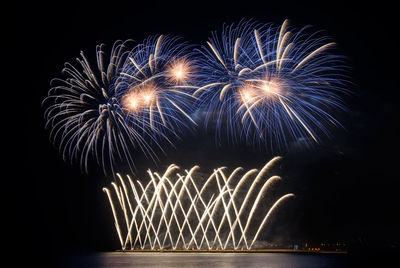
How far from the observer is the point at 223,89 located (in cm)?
3288

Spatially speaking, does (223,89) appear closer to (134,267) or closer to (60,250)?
(134,267)

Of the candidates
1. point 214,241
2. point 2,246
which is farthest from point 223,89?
point 214,241

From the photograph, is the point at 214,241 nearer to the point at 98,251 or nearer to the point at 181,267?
the point at 98,251

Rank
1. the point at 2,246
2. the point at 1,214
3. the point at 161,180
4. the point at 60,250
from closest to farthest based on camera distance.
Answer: the point at 161,180, the point at 2,246, the point at 1,214, the point at 60,250

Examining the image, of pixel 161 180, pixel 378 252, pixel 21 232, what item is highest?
pixel 161 180

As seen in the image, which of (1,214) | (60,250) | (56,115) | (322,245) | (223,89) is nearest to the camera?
(223,89)

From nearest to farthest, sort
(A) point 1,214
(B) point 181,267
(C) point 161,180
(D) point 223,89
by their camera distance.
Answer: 1. (D) point 223,89
2. (B) point 181,267
3. (C) point 161,180
4. (A) point 1,214

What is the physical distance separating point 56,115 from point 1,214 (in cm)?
4414

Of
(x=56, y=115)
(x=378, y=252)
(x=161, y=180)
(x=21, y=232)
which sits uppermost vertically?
(x=56, y=115)

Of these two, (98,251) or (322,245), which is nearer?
(322,245)

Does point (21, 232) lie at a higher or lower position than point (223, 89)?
lower

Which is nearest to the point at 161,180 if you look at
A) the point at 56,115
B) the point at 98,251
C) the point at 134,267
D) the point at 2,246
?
the point at 134,267

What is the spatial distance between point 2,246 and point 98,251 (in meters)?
24.9

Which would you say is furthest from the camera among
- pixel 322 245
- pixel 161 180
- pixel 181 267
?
pixel 322 245
